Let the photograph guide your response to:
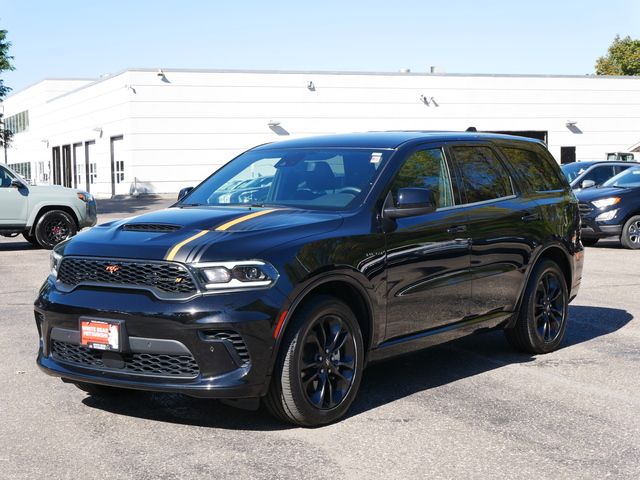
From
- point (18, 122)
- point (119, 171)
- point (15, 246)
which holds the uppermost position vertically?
point (18, 122)

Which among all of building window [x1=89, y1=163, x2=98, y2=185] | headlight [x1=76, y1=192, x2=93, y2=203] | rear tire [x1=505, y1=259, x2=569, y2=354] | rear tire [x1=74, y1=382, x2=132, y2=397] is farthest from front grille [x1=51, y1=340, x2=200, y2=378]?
building window [x1=89, y1=163, x2=98, y2=185]

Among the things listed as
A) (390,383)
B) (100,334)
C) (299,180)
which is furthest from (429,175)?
(100,334)

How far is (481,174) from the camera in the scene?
24.3 ft

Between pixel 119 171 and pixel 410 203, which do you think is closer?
pixel 410 203

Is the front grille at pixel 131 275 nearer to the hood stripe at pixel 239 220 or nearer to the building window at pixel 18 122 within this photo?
the hood stripe at pixel 239 220

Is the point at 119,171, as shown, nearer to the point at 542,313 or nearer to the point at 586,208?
the point at 586,208

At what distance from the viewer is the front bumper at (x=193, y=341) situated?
206 inches

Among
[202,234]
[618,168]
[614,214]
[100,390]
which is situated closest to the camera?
[202,234]

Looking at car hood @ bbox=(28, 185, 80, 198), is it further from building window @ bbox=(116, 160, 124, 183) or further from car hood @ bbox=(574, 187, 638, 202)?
building window @ bbox=(116, 160, 124, 183)

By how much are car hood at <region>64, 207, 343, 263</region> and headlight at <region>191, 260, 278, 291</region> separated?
0.13 ft

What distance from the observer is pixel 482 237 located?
7074 mm

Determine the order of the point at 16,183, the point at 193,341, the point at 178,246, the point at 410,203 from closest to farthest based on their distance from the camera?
the point at 193,341 → the point at 178,246 → the point at 410,203 → the point at 16,183

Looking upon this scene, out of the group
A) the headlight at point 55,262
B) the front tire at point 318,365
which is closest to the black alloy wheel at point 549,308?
the front tire at point 318,365

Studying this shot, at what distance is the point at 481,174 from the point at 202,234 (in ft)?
8.82
